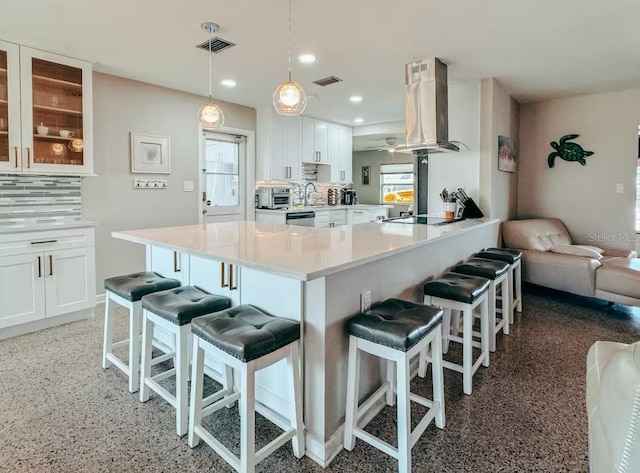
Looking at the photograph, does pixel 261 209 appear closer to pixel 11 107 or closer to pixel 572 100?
pixel 11 107

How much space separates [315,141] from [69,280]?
168 inches

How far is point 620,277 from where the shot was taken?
3609 millimetres

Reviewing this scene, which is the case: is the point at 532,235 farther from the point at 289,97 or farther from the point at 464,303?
the point at 289,97

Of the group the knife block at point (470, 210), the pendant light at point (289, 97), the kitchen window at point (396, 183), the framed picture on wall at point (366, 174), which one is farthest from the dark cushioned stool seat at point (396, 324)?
the framed picture on wall at point (366, 174)

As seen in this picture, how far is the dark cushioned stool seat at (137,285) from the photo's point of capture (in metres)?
2.22

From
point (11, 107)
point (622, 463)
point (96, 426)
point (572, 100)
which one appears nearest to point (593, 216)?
point (572, 100)

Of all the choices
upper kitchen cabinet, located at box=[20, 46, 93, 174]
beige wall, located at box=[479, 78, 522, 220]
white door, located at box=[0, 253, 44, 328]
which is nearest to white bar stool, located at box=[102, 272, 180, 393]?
white door, located at box=[0, 253, 44, 328]

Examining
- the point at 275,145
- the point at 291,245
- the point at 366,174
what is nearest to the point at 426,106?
the point at 291,245

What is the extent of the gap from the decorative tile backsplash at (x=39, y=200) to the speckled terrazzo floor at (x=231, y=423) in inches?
48.3

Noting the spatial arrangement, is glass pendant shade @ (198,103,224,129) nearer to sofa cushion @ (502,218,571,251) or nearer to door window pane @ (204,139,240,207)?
door window pane @ (204,139,240,207)

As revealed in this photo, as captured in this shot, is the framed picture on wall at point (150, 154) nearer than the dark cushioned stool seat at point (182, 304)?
No

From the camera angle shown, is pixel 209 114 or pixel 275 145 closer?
pixel 209 114

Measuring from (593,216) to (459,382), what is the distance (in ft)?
13.3

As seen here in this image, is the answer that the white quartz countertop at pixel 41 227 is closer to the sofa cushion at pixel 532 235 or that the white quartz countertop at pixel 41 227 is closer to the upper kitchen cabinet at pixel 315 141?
the upper kitchen cabinet at pixel 315 141
